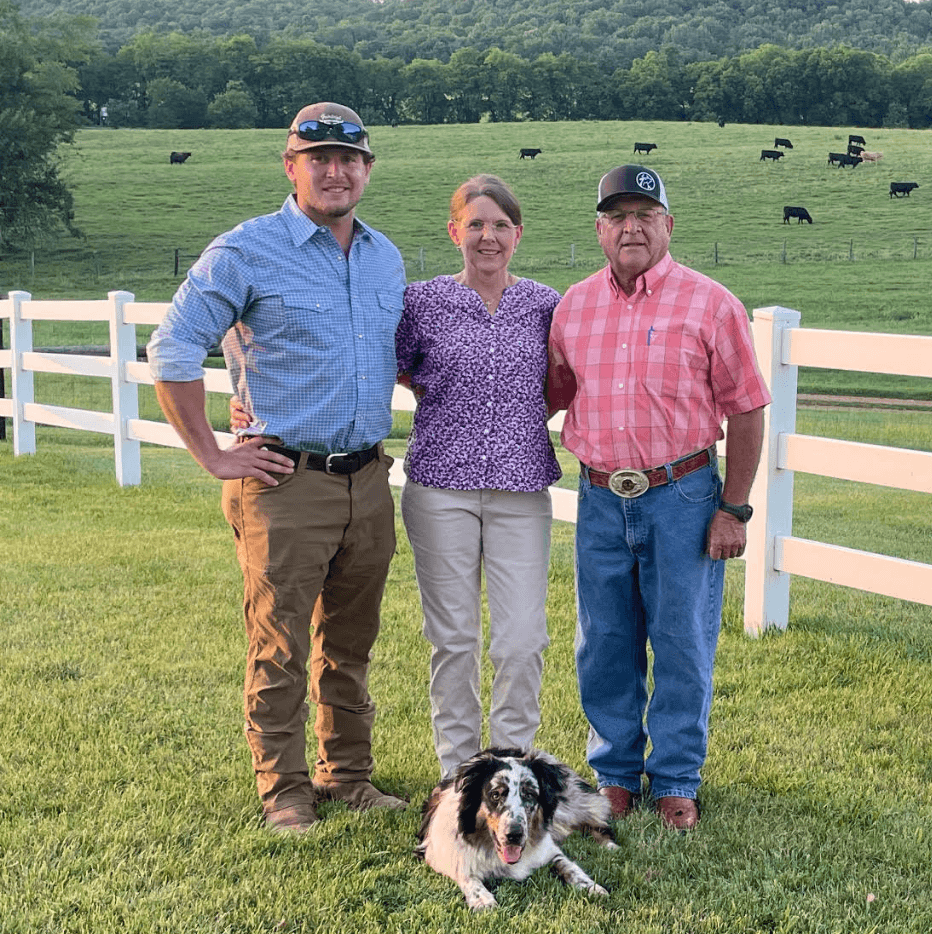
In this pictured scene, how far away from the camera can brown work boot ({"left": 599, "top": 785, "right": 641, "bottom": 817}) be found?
4.09m

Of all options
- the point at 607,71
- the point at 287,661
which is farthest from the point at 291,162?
the point at 607,71

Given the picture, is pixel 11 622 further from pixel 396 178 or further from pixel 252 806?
pixel 396 178

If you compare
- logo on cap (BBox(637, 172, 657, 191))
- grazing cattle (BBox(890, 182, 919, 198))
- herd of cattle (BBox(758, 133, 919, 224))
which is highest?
herd of cattle (BBox(758, 133, 919, 224))

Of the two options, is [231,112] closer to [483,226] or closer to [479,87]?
[479,87]

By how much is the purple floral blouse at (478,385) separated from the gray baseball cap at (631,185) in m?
0.42

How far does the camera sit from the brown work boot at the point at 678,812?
3.92 m

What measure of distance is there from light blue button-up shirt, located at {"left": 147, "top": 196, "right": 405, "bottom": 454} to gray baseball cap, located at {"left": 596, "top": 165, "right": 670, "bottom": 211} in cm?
76

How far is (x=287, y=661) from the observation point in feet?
12.6

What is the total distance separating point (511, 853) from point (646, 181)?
2096 millimetres

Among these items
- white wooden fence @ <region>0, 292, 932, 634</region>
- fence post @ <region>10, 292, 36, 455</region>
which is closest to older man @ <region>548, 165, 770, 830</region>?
white wooden fence @ <region>0, 292, 932, 634</region>

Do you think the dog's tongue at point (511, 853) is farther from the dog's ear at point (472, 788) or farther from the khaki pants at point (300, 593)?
the khaki pants at point (300, 593)

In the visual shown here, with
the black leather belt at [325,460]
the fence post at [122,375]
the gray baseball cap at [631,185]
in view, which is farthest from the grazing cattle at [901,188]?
the black leather belt at [325,460]

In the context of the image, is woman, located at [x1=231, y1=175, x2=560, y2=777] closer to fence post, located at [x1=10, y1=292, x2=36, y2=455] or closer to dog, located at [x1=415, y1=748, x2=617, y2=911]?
dog, located at [x1=415, y1=748, x2=617, y2=911]

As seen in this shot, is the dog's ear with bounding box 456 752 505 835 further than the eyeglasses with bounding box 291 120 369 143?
No
